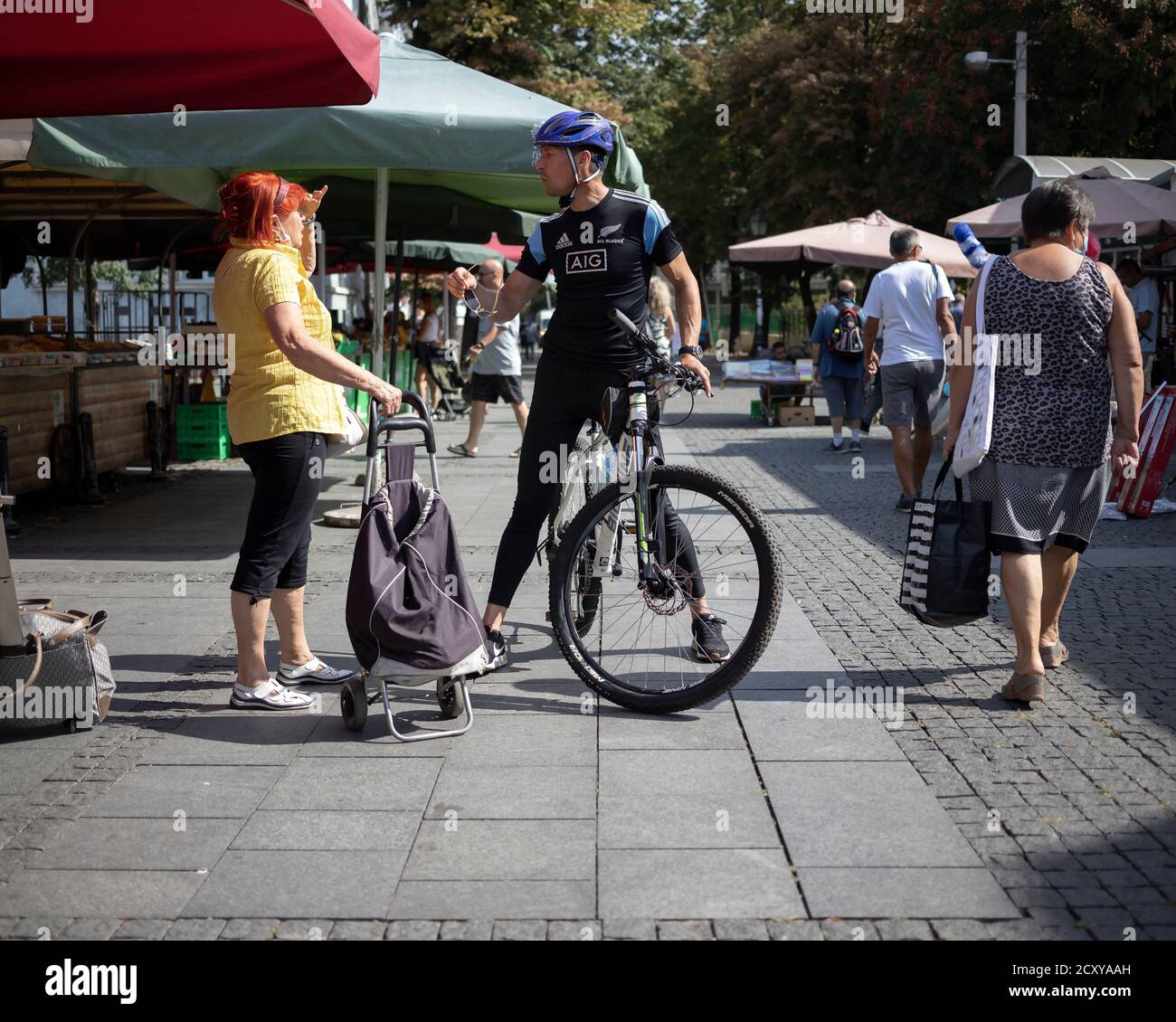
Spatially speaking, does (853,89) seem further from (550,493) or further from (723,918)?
(723,918)

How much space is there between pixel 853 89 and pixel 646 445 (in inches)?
1226

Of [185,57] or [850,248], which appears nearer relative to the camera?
[185,57]

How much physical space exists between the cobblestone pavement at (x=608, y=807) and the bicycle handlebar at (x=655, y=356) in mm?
1153

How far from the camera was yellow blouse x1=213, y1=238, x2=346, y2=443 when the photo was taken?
4.88 m

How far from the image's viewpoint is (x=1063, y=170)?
15336 mm

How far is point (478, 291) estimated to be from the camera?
5.52 meters

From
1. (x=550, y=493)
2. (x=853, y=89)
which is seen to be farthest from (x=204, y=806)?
(x=853, y=89)

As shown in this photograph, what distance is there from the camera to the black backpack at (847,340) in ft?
51.8

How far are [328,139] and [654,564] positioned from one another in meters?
3.97

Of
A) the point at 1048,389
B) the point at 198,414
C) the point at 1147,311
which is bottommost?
the point at 198,414

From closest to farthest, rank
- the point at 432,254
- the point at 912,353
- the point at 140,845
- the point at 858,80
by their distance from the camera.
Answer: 1. the point at 140,845
2. the point at 912,353
3. the point at 432,254
4. the point at 858,80

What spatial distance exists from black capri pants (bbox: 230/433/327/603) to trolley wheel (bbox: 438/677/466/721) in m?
0.71

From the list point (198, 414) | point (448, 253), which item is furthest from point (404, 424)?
point (448, 253)

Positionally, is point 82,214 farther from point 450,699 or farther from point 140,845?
point 140,845
